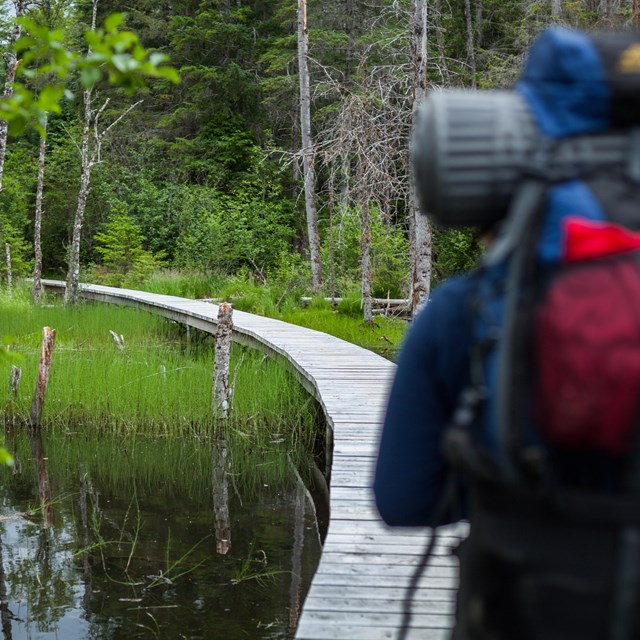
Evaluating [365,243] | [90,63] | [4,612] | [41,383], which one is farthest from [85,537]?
[365,243]

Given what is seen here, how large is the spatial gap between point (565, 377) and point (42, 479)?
781 cm

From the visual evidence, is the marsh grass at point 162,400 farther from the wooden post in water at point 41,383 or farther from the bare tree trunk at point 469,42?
the bare tree trunk at point 469,42

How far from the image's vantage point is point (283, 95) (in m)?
29.6

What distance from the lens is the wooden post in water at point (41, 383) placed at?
9.70 meters

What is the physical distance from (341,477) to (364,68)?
9.94 metres

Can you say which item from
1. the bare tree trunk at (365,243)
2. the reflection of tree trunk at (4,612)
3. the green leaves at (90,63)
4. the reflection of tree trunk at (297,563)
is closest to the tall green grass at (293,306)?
the bare tree trunk at (365,243)

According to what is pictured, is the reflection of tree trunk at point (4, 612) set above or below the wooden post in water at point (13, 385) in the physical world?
below

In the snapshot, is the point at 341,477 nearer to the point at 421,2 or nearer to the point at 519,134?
the point at 519,134

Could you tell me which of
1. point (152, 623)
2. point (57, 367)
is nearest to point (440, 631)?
point (152, 623)

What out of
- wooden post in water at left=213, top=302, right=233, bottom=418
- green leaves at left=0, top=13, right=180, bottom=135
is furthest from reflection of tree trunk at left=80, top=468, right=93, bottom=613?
green leaves at left=0, top=13, right=180, bottom=135

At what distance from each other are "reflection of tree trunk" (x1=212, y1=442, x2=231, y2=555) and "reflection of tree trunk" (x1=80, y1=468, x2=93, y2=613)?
88cm

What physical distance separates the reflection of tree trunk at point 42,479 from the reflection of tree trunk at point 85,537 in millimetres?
A: 243

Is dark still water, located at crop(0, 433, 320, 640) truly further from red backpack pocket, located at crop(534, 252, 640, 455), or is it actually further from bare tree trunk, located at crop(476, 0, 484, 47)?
bare tree trunk, located at crop(476, 0, 484, 47)

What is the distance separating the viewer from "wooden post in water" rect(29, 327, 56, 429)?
9695 millimetres
